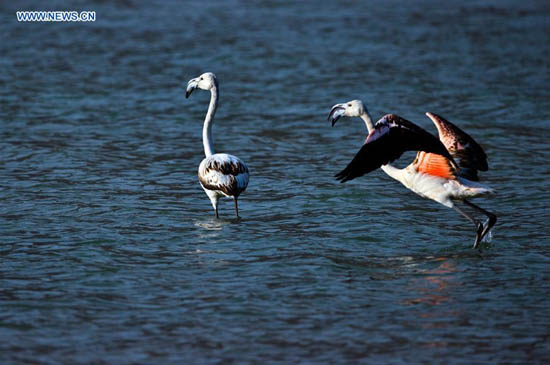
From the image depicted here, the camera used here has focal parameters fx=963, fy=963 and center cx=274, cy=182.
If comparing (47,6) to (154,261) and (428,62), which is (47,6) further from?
(154,261)

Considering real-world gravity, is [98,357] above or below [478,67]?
below

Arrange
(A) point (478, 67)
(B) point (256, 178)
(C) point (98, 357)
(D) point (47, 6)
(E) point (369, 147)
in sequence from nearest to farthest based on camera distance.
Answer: (C) point (98, 357) < (E) point (369, 147) < (B) point (256, 178) < (A) point (478, 67) < (D) point (47, 6)

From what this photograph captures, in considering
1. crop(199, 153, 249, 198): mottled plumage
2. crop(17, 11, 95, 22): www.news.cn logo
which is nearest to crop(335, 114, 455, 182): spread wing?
crop(199, 153, 249, 198): mottled plumage

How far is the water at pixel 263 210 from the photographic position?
7.20m

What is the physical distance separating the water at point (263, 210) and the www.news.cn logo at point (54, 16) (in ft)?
8.25

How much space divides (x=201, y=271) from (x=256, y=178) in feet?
13.0

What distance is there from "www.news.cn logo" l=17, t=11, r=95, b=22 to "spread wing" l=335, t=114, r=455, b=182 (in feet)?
60.1

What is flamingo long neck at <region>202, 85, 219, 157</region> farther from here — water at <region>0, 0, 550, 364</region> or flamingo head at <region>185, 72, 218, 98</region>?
water at <region>0, 0, 550, 364</region>

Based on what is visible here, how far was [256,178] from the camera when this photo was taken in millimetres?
12523

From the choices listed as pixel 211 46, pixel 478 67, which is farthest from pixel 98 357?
pixel 211 46

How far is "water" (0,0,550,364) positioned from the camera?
7.20 m

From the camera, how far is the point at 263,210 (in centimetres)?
1105

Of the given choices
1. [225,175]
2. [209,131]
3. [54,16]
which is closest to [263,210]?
[225,175]

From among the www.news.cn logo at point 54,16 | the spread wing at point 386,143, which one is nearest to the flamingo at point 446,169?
the spread wing at point 386,143
